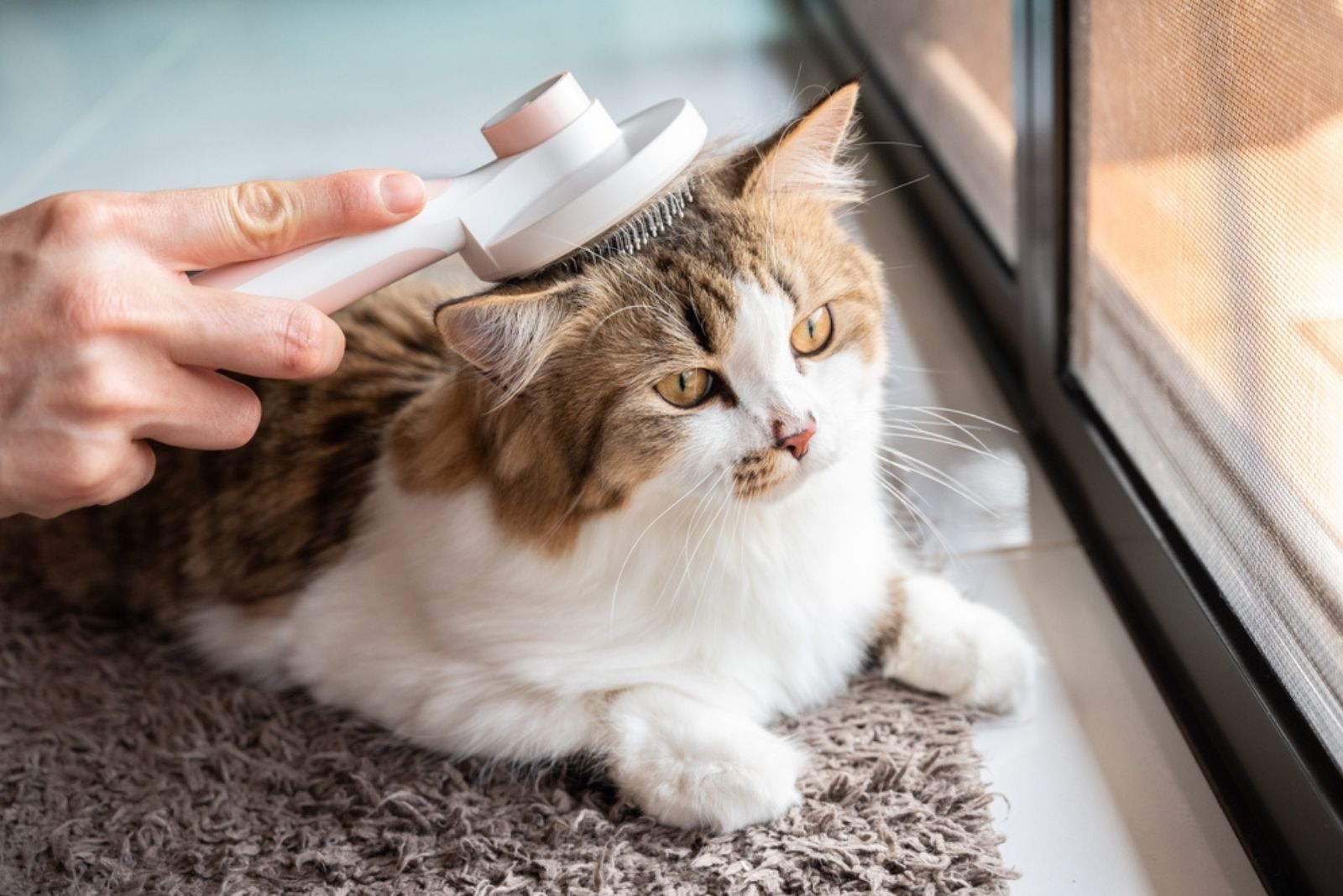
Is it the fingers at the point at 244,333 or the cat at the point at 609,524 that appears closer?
the fingers at the point at 244,333

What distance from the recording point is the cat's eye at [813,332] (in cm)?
119

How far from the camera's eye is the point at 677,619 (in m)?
1.30

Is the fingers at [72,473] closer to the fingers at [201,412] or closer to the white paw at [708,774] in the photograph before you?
the fingers at [201,412]

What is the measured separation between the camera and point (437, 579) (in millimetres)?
1333

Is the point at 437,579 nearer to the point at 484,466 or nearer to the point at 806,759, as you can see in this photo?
the point at 484,466

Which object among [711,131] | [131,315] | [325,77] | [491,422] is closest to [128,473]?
[131,315]

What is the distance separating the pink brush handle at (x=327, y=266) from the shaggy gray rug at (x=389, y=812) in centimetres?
57

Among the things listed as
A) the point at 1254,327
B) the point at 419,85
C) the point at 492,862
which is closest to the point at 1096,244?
the point at 1254,327

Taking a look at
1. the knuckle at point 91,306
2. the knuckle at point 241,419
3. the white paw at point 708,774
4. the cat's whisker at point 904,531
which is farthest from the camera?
the cat's whisker at point 904,531

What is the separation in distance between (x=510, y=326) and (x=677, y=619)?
0.39m

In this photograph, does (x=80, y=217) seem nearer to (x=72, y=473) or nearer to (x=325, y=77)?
(x=72, y=473)

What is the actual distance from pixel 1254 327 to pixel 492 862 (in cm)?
92

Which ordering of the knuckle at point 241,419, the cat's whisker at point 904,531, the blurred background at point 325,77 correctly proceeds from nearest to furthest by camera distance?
1. the knuckle at point 241,419
2. the cat's whisker at point 904,531
3. the blurred background at point 325,77

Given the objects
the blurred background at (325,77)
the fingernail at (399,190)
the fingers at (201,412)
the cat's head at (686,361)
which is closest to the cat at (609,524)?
the cat's head at (686,361)
